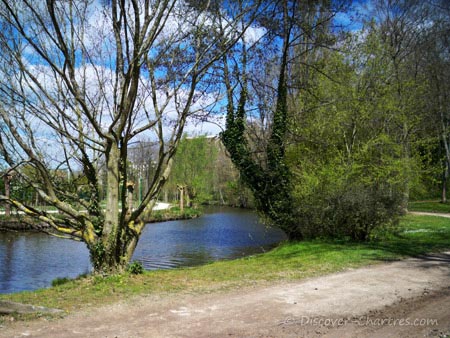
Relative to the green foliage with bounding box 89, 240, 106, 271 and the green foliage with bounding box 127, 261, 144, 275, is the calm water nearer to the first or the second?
the green foliage with bounding box 89, 240, 106, 271

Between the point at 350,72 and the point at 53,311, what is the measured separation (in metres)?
15.3

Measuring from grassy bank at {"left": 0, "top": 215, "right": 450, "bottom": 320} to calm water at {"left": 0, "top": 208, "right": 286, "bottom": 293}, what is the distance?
200 inches

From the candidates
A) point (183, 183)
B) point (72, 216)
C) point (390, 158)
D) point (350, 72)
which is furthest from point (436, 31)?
point (183, 183)

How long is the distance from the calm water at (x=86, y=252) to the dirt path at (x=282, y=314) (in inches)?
288

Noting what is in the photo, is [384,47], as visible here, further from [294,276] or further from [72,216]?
[72,216]

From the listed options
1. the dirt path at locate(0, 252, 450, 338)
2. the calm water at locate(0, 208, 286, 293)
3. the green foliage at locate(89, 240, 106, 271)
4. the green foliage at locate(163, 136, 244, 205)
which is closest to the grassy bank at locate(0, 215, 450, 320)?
the green foliage at locate(89, 240, 106, 271)

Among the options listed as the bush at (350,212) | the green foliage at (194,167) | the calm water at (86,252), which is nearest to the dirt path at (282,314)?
the bush at (350,212)

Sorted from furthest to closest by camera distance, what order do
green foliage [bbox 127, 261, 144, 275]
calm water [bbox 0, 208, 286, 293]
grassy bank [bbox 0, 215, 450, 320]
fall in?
calm water [bbox 0, 208, 286, 293], green foliage [bbox 127, 261, 144, 275], grassy bank [bbox 0, 215, 450, 320]

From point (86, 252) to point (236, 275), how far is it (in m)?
11.5

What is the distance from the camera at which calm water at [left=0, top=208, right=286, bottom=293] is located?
1400cm

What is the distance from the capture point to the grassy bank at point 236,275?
710 cm

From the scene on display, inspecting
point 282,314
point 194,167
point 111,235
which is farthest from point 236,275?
point 194,167

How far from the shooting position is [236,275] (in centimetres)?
905

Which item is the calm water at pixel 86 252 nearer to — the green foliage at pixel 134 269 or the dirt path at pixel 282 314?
the green foliage at pixel 134 269
